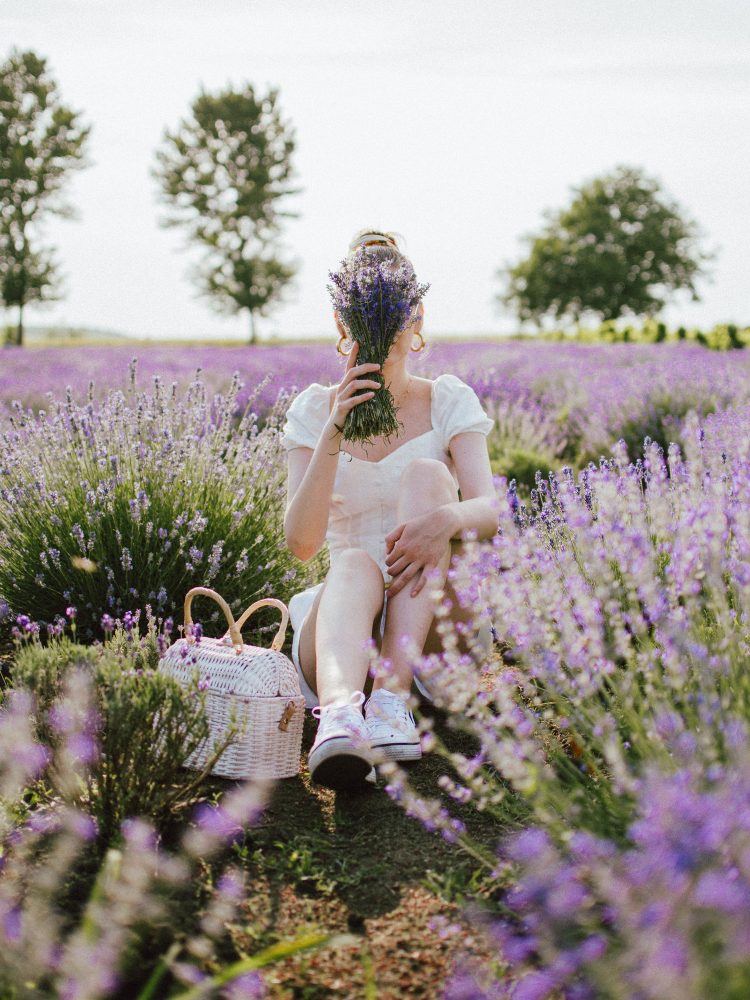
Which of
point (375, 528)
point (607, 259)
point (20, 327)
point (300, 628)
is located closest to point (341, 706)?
point (300, 628)

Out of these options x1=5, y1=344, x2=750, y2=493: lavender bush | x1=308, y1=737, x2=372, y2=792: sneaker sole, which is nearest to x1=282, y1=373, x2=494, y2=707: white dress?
x1=308, y1=737, x2=372, y2=792: sneaker sole

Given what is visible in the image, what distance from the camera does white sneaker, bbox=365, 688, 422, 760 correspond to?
2.55 metres

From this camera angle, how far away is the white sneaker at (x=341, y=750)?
2.31 m

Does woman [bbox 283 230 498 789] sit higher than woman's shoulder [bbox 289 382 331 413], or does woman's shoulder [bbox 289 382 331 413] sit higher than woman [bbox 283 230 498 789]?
woman's shoulder [bbox 289 382 331 413]

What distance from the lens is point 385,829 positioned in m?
2.32

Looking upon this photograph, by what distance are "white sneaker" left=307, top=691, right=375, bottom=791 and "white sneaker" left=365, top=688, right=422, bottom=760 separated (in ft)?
0.36

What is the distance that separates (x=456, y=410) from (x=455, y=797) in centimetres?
132

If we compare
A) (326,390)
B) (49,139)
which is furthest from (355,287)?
(49,139)

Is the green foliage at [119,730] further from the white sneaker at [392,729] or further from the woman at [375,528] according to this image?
the white sneaker at [392,729]

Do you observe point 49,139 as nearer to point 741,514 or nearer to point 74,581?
point 74,581

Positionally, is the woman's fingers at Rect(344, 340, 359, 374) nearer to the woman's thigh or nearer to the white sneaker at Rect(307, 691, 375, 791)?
the woman's thigh

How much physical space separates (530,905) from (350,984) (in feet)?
1.23

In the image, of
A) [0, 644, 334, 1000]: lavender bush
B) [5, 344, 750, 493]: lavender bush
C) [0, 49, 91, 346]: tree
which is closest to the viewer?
[0, 644, 334, 1000]: lavender bush

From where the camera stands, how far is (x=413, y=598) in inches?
107
